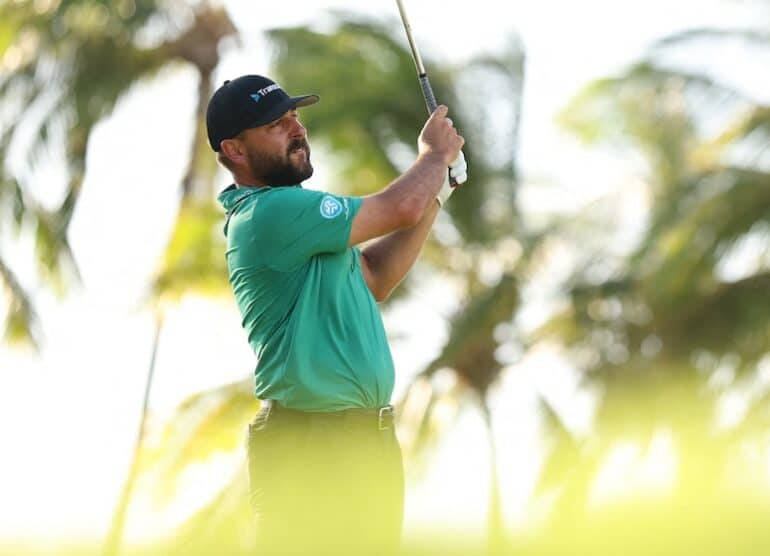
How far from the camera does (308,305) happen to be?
5133 millimetres

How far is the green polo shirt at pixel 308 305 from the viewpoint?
16.7ft

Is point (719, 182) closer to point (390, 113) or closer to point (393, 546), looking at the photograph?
point (390, 113)

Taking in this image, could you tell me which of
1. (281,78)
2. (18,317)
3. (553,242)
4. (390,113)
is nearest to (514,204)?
(553,242)

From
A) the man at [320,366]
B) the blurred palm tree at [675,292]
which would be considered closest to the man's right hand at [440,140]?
the man at [320,366]

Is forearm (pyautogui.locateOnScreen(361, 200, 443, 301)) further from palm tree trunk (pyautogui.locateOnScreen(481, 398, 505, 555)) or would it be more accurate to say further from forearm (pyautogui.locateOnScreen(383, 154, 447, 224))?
palm tree trunk (pyautogui.locateOnScreen(481, 398, 505, 555))

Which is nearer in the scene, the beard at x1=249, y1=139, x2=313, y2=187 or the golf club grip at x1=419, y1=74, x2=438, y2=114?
the beard at x1=249, y1=139, x2=313, y2=187

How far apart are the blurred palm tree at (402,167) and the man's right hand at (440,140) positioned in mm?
11252

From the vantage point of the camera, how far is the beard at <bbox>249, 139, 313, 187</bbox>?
214 inches

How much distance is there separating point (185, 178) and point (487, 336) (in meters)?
4.07

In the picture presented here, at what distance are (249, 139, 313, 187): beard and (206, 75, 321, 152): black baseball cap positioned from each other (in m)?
0.11

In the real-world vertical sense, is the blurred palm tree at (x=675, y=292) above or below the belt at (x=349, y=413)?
below

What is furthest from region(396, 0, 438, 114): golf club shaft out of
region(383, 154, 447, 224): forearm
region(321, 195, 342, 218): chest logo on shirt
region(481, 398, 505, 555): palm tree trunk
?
region(481, 398, 505, 555): palm tree trunk

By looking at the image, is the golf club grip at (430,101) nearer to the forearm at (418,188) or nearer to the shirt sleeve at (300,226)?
the forearm at (418,188)

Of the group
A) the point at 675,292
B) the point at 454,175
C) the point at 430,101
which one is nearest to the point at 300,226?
the point at 454,175
